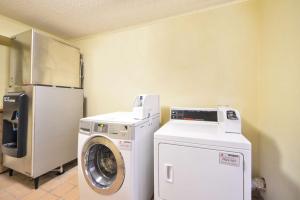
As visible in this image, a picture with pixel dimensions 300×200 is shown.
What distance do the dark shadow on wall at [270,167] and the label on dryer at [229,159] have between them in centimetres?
41

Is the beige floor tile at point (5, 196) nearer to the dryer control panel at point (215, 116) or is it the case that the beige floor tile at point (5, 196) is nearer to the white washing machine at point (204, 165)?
the white washing machine at point (204, 165)

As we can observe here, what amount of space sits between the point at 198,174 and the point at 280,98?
2.95 feet

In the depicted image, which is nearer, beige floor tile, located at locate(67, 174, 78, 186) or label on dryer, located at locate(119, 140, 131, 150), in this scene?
label on dryer, located at locate(119, 140, 131, 150)

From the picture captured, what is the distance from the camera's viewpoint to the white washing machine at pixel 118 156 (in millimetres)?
1261

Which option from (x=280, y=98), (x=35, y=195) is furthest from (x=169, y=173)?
(x=35, y=195)

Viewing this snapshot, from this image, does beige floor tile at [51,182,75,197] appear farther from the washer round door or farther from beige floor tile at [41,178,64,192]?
the washer round door

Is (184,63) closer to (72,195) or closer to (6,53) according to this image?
(72,195)

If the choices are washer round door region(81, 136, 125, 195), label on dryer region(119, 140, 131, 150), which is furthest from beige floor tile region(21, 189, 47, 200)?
label on dryer region(119, 140, 131, 150)

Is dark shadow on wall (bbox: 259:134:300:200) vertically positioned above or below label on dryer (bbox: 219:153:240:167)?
below

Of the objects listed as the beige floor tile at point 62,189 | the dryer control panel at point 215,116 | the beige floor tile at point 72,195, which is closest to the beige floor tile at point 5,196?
the beige floor tile at point 62,189

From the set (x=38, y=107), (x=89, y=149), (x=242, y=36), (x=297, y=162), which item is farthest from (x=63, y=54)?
(x=297, y=162)

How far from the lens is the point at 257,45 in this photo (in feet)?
5.38

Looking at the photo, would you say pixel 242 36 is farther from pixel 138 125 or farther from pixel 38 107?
pixel 38 107

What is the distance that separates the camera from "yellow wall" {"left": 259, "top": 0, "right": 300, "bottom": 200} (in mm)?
1014
